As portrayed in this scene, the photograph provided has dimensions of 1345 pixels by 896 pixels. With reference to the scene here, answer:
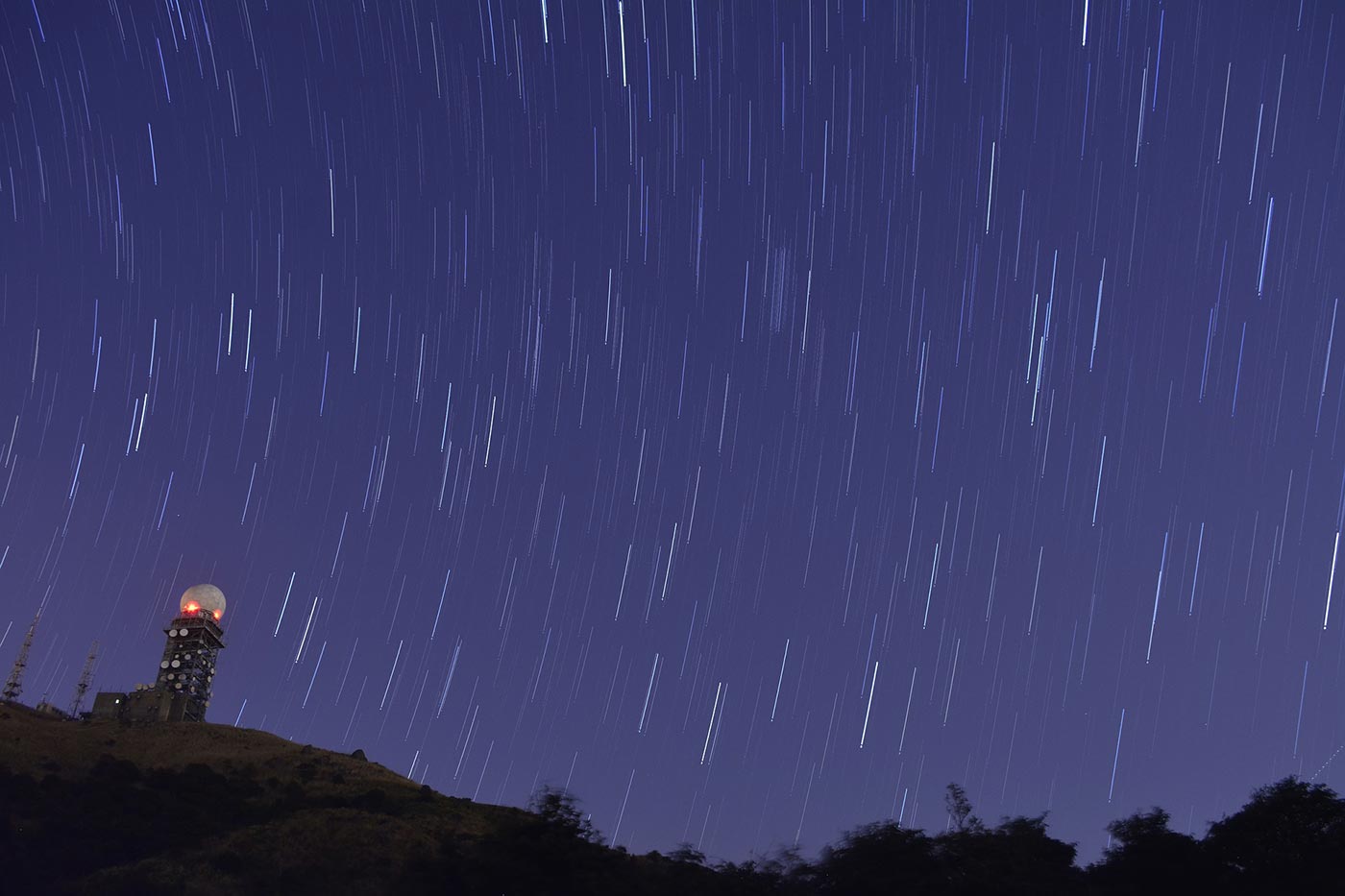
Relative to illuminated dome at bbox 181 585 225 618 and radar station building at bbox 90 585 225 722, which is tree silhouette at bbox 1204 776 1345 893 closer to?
radar station building at bbox 90 585 225 722

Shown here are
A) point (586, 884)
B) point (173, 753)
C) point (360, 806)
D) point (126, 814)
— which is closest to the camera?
point (586, 884)

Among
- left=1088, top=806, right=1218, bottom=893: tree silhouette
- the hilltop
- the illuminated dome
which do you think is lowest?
the hilltop

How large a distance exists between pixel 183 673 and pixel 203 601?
382 inches

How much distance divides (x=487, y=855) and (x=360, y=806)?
55.6 feet

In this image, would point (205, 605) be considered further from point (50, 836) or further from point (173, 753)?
point (50, 836)

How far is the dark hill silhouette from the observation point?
140 ft

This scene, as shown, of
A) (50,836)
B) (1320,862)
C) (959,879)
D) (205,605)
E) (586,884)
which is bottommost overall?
(50,836)

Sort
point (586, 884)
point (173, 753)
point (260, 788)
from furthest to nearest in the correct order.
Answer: point (173, 753) < point (260, 788) < point (586, 884)

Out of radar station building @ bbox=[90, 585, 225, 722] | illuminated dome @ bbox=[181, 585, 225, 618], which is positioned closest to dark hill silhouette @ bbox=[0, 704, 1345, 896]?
radar station building @ bbox=[90, 585, 225, 722]

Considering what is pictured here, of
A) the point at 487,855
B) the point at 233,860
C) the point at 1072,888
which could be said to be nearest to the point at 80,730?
the point at 233,860

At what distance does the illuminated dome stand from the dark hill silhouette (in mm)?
44168

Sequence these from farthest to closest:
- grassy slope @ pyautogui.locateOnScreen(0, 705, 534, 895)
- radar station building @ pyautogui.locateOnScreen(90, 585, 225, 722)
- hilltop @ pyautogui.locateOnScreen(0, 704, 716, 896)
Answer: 1. radar station building @ pyautogui.locateOnScreen(90, 585, 225, 722)
2. grassy slope @ pyautogui.locateOnScreen(0, 705, 534, 895)
3. hilltop @ pyautogui.locateOnScreen(0, 704, 716, 896)

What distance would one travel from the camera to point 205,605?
102062 mm

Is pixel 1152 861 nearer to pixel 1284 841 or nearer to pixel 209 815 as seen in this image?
pixel 1284 841
